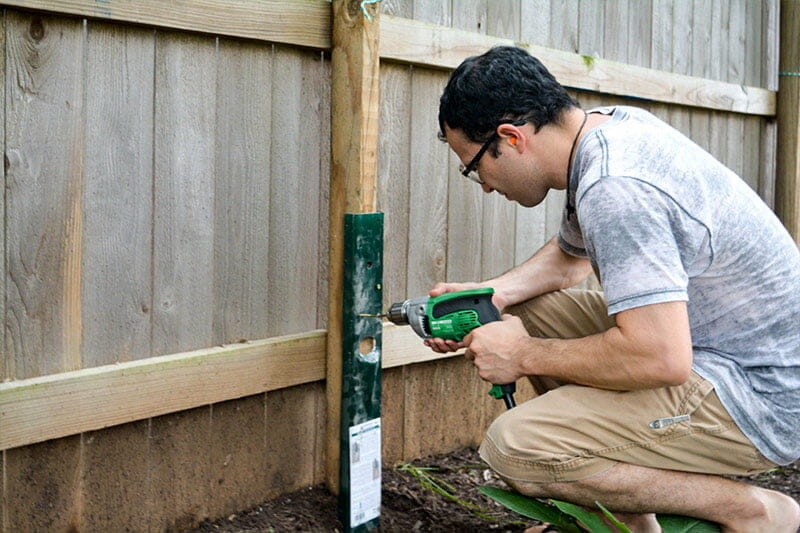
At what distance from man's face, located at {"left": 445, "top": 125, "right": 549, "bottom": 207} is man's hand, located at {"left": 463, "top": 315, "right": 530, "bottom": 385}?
1.18 ft

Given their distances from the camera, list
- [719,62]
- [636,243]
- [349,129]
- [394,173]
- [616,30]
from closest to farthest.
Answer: [636,243] < [349,129] < [394,173] < [616,30] < [719,62]

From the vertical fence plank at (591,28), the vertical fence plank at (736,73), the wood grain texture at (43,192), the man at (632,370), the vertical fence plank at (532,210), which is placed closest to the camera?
the wood grain texture at (43,192)

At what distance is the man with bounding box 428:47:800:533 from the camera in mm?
2250

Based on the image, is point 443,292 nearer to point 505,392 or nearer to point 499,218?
point 505,392

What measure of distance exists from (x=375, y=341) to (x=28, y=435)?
1.06 m

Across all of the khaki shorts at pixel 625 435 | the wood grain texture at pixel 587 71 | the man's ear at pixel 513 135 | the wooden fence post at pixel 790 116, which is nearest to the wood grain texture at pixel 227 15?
the wood grain texture at pixel 587 71

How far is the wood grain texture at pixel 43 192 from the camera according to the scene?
2.12m

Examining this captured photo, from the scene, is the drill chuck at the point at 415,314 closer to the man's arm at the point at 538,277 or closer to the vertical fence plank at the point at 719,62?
the man's arm at the point at 538,277

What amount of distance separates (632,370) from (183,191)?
1.31 m

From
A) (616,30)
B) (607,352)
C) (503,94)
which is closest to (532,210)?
(616,30)

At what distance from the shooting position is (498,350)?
7.93 ft

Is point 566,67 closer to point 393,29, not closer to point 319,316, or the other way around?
point 393,29

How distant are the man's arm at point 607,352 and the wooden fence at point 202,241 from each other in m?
0.62

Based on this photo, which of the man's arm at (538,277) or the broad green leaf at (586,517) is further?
the man's arm at (538,277)
